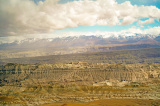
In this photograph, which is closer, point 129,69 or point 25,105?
point 25,105

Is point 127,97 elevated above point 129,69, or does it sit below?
below

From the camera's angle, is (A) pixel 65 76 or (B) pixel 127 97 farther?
(A) pixel 65 76

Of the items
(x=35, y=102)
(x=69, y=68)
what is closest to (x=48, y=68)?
(x=69, y=68)

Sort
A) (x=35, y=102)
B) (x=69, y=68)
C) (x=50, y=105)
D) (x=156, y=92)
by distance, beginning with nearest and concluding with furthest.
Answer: (x=50, y=105), (x=35, y=102), (x=156, y=92), (x=69, y=68)

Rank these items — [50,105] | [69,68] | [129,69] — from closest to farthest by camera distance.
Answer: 1. [50,105]
2. [129,69]
3. [69,68]

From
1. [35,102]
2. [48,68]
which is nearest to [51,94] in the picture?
[35,102]

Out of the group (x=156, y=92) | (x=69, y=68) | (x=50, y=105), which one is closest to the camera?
(x=50, y=105)

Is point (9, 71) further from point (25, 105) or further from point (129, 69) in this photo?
point (129, 69)

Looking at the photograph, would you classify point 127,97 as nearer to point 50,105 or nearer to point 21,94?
point 50,105

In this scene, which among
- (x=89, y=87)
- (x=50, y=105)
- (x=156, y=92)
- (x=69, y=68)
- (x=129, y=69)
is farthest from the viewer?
(x=69, y=68)
